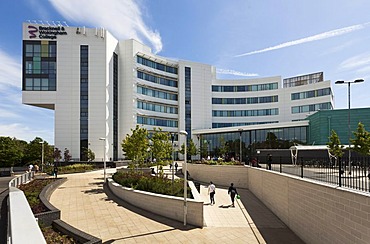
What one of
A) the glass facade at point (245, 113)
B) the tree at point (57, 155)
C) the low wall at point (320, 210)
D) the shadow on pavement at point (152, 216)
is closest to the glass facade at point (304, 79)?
the glass facade at point (245, 113)

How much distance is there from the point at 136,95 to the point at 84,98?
439 inches

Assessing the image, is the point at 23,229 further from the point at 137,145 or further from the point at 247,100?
the point at 247,100

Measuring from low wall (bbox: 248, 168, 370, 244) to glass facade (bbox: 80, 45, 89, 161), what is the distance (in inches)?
1687

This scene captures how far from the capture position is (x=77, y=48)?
5069cm

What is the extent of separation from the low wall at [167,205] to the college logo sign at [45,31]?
4655 cm

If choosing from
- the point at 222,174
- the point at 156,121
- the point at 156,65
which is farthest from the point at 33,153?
the point at 222,174

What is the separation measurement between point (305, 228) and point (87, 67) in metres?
50.1

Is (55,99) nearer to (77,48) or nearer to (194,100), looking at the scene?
(77,48)

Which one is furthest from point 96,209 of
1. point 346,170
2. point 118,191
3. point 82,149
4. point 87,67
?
point 87,67

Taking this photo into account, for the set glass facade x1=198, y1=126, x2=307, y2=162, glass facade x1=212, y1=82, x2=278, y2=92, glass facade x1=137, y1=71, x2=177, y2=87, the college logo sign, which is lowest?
glass facade x1=198, y1=126, x2=307, y2=162

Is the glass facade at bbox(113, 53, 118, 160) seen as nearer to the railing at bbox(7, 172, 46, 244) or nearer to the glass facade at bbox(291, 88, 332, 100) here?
the glass facade at bbox(291, 88, 332, 100)

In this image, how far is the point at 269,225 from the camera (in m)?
12.9

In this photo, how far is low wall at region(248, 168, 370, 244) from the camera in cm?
708

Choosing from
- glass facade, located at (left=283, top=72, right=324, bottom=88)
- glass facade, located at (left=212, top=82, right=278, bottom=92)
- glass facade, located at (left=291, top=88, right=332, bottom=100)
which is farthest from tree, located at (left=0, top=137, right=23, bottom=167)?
glass facade, located at (left=283, top=72, right=324, bottom=88)
